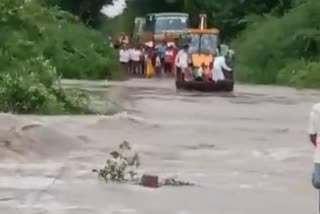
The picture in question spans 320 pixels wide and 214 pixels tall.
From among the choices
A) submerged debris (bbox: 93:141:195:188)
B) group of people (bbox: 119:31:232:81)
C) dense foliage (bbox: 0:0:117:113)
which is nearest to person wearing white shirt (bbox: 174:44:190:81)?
dense foliage (bbox: 0:0:117:113)

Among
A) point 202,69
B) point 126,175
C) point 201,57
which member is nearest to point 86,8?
point 201,57

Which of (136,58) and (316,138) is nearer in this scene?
(316,138)

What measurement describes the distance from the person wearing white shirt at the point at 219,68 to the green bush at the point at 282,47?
11.0 metres

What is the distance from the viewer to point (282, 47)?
51.9 meters

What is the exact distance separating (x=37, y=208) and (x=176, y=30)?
52.0m

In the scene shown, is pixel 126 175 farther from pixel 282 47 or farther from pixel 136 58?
pixel 136 58

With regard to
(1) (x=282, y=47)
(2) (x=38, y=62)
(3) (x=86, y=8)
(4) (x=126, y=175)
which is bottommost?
(4) (x=126, y=175)

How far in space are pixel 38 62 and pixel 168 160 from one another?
10.1 meters

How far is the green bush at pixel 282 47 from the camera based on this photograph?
50656 millimetres

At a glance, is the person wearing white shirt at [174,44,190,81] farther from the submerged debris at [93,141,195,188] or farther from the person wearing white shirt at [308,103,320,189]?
the person wearing white shirt at [308,103,320,189]

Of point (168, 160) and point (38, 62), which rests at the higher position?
point (38, 62)

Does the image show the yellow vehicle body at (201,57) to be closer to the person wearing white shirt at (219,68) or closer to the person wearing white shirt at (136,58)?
the person wearing white shirt at (219,68)

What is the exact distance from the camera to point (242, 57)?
54125 mm

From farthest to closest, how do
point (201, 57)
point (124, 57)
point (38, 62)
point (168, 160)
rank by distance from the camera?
point (124, 57) < point (201, 57) < point (38, 62) < point (168, 160)
